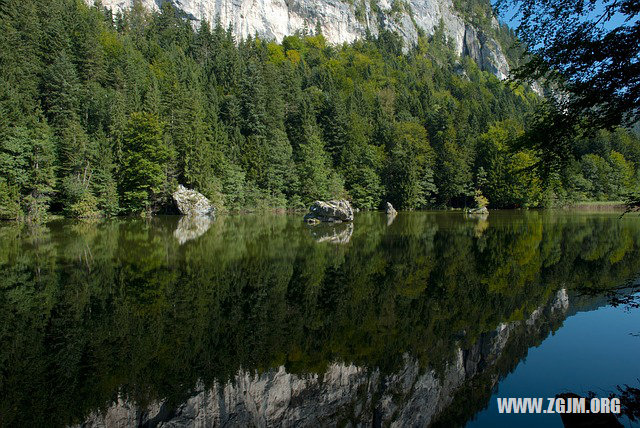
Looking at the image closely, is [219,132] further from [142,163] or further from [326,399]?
[326,399]

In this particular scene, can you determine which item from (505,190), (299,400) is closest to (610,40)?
(299,400)

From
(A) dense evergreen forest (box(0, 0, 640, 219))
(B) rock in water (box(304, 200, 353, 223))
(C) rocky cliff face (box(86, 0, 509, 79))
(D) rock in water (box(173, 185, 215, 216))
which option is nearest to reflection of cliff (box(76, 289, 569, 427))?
(A) dense evergreen forest (box(0, 0, 640, 219))

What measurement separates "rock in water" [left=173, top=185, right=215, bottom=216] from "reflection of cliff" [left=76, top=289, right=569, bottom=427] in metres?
39.5

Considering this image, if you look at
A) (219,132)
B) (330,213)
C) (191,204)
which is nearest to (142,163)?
(191,204)

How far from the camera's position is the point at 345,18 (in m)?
131

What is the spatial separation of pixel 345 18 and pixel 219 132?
298 ft

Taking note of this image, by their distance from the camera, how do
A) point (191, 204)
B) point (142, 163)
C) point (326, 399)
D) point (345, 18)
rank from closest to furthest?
point (326, 399), point (142, 163), point (191, 204), point (345, 18)

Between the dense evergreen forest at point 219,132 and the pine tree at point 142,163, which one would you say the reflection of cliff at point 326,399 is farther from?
the pine tree at point 142,163

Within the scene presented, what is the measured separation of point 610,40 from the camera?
249 inches

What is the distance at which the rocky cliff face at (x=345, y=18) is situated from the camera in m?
103

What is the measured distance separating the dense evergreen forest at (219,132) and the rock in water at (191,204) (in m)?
1.65

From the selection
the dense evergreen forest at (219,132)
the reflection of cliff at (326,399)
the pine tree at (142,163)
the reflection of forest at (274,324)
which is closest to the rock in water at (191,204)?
the dense evergreen forest at (219,132)

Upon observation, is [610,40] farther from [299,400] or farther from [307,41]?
[307,41]

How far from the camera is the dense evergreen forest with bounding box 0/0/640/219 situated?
125 feet
